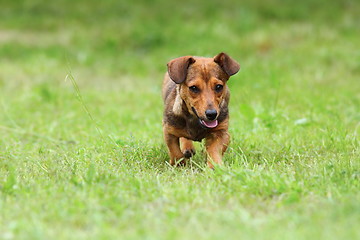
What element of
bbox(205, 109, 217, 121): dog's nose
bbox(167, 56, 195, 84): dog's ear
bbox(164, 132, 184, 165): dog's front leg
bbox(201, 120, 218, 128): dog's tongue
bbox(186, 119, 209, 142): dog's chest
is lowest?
bbox(164, 132, 184, 165): dog's front leg

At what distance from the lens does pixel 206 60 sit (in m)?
5.65

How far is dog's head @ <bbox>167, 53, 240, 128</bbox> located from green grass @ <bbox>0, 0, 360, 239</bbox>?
523mm

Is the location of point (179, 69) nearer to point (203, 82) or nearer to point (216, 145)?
point (203, 82)

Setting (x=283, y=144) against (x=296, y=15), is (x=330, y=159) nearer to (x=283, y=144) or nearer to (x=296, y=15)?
(x=283, y=144)

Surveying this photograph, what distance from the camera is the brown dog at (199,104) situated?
537cm

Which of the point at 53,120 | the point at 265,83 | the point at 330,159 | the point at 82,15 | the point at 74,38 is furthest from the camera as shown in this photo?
the point at 82,15

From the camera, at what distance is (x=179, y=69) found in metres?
5.48

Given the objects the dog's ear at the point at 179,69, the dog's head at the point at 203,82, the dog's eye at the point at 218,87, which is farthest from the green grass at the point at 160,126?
the dog's ear at the point at 179,69

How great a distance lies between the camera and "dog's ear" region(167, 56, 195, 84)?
17.9 ft

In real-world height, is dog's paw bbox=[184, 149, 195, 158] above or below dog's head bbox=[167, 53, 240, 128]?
below

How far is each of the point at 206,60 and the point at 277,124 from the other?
2031mm

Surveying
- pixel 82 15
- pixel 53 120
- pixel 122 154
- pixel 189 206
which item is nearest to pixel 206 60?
Answer: pixel 122 154

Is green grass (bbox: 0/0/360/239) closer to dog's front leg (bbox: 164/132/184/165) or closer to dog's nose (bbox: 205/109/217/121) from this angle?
dog's front leg (bbox: 164/132/184/165)

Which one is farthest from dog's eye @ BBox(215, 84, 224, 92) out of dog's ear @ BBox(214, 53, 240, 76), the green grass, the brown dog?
the green grass
